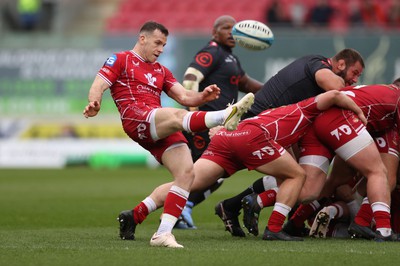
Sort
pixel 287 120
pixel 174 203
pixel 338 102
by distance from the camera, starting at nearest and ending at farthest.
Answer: pixel 174 203
pixel 338 102
pixel 287 120

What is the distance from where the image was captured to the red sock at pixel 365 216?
8.50m

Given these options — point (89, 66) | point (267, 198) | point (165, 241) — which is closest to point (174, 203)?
point (165, 241)

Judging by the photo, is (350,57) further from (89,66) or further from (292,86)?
(89,66)

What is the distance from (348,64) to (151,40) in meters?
2.03

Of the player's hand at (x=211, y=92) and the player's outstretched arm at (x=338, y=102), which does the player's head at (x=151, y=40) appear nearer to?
the player's hand at (x=211, y=92)

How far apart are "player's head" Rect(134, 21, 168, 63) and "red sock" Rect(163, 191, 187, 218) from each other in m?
1.41

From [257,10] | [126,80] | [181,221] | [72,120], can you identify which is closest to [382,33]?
[257,10]

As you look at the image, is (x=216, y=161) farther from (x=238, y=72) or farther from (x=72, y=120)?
(x=72, y=120)

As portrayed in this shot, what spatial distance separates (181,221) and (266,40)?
7.77 feet

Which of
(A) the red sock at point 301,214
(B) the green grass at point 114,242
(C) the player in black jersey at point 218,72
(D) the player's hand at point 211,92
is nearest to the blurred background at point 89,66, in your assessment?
(B) the green grass at point 114,242

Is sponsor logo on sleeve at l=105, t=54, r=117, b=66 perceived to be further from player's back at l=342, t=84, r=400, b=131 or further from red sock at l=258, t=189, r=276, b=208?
player's back at l=342, t=84, r=400, b=131

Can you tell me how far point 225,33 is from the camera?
36.6 feet

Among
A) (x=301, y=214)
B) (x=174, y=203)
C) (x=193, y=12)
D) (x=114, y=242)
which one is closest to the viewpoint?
(x=174, y=203)

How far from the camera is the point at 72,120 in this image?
984 inches
